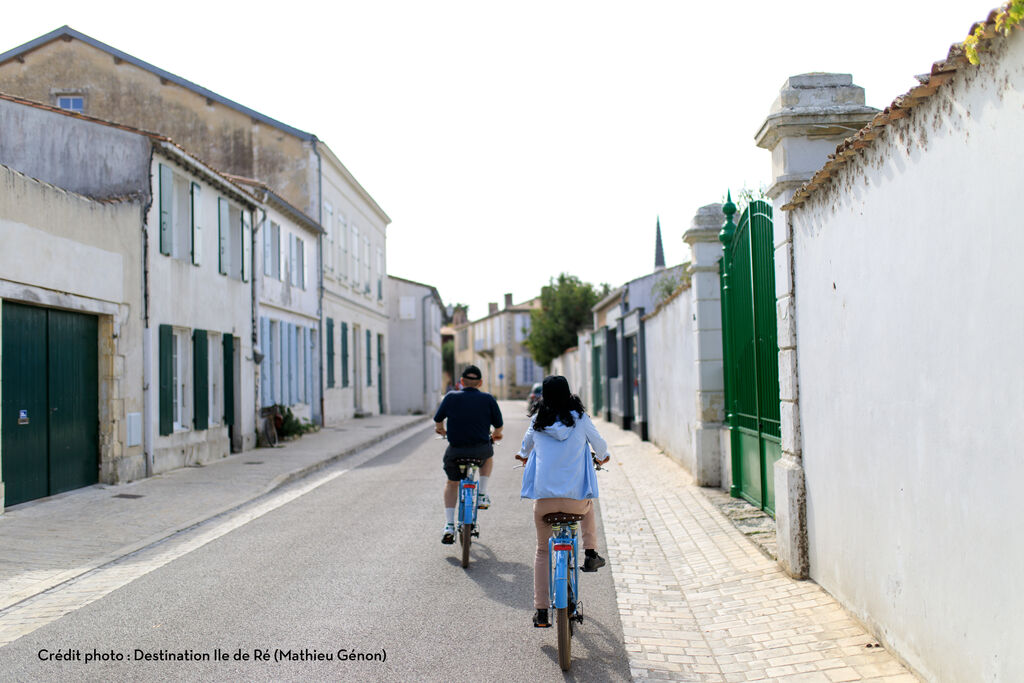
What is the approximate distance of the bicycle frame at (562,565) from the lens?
187 inches

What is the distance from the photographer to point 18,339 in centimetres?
1007

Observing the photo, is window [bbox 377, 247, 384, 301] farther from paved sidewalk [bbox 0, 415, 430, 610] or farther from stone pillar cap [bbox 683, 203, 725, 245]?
stone pillar cap [bbox 683, 203, 725, 245]

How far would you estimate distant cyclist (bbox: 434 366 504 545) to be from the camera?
7.61 meters

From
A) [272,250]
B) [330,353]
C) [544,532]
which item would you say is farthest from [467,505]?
[330,353]

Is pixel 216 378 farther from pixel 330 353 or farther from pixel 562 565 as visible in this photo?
pixel 562 565

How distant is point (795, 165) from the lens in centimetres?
652

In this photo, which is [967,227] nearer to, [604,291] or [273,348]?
[273,348]

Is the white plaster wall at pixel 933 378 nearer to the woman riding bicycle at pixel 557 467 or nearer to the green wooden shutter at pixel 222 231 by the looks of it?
the woman riding bicycle at pixel 557 467

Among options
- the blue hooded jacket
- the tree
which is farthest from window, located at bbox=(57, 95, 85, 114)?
the tree

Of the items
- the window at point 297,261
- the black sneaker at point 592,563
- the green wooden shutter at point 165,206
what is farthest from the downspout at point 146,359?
Answer: the black sneaker at point 592,563

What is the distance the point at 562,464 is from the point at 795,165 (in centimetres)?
301

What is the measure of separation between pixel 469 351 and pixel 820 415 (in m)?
76.6

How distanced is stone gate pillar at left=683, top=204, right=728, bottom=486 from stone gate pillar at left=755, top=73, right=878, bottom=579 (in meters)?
4.27

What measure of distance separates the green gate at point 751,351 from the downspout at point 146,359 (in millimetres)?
8221
